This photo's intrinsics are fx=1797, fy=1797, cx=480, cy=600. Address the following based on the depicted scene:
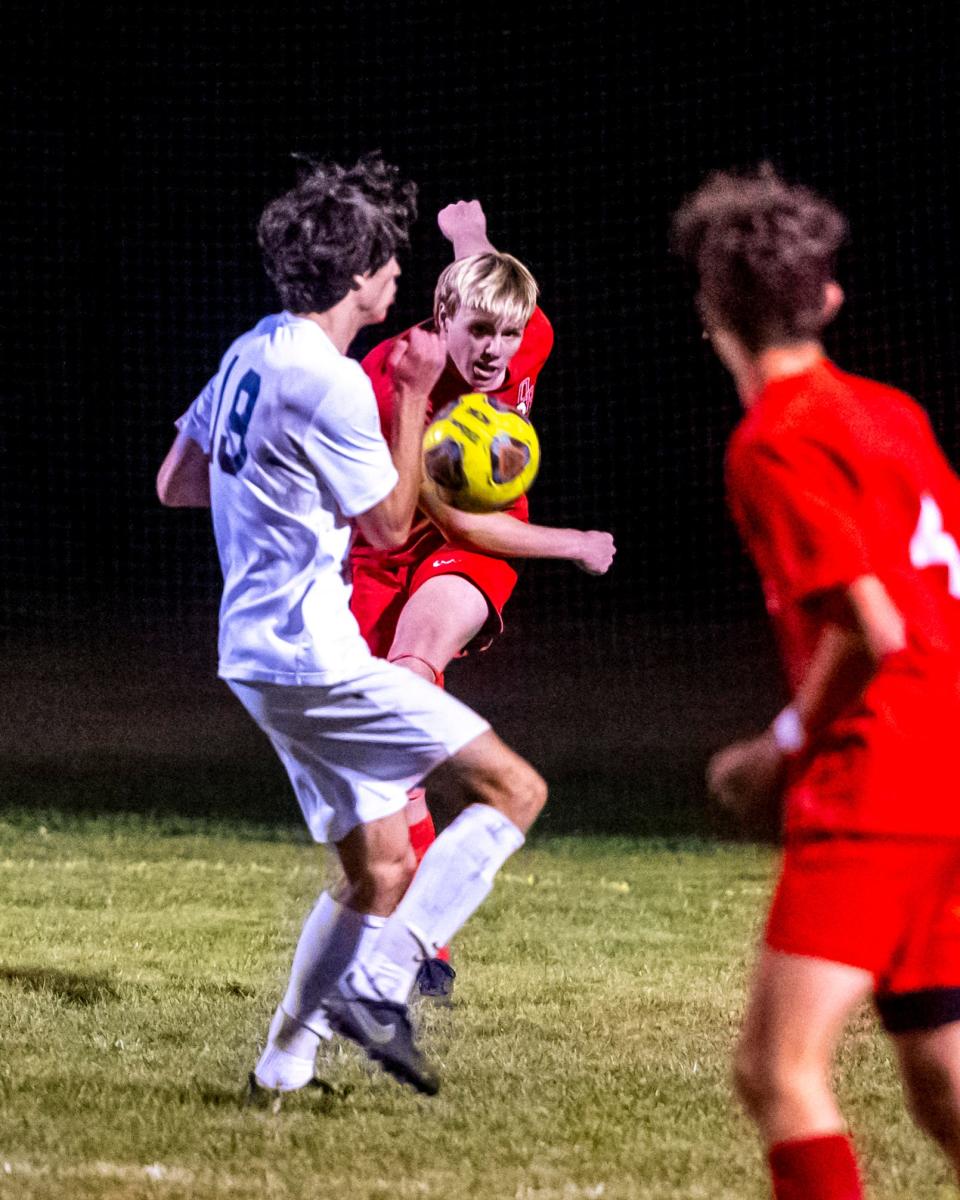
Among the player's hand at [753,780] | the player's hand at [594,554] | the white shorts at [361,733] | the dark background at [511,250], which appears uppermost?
the player's hand at [753,780]

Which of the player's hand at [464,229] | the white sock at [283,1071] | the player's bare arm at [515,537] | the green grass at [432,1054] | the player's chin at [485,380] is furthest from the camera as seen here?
the player's hand at [464,229]

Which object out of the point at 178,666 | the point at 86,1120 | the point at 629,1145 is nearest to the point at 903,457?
the point at 629,1145

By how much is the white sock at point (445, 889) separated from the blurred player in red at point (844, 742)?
4.76 feet

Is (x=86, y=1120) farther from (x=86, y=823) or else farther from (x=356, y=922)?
(x=86, y=823)

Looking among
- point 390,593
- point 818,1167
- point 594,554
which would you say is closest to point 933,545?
point 818,1167

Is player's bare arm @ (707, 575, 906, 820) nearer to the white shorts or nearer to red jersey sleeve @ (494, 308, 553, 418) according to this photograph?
the white shorts

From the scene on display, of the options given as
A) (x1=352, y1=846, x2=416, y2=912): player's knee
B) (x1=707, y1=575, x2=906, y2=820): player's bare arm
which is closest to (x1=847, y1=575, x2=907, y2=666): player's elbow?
(x1=707, y1=575, x2=906, y2=820): player's bare arm

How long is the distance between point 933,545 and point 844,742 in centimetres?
30

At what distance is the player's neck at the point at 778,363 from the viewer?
2568 mm

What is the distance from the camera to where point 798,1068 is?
7.98ft

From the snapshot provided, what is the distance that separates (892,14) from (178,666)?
840 cm

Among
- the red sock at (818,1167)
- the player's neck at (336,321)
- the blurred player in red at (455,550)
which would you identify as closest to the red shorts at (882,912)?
the red sock at (818,1167)

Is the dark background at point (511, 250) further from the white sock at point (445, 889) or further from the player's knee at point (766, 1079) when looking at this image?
the player's knee at point (766, 1079)

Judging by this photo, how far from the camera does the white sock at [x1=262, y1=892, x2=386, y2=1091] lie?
159 inches
